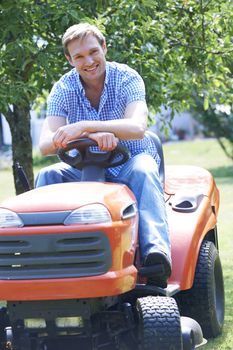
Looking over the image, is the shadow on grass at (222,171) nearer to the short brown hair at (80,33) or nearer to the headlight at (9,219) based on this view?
the short brown hair at (80,33)

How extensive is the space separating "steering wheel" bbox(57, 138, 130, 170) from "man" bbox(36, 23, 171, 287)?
0.12ft

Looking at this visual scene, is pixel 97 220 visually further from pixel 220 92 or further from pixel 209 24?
pixel 220 92

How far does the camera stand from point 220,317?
5.98 meters

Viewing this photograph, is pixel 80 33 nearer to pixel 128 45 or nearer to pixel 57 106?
pixel 57 106

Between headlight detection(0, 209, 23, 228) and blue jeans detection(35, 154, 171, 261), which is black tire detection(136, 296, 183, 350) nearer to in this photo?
blue jeans detection(35, 154, 171, 261)

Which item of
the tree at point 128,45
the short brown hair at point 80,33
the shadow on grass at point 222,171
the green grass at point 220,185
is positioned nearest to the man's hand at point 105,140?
the short brown hair at point 80,33

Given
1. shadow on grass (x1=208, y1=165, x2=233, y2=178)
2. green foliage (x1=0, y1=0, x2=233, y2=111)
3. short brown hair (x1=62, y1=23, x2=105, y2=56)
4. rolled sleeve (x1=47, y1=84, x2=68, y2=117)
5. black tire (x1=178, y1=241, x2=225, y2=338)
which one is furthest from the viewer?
shadow on grass (x1=208, y1=165, x2=233, y2=178)

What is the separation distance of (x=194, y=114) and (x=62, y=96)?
20.4 metres

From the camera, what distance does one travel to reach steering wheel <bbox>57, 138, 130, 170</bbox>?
4961mm

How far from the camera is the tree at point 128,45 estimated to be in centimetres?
714

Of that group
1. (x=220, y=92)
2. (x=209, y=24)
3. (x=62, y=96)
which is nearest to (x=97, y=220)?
(x=62, y=96)

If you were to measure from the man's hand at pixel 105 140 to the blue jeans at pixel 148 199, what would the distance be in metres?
0.20

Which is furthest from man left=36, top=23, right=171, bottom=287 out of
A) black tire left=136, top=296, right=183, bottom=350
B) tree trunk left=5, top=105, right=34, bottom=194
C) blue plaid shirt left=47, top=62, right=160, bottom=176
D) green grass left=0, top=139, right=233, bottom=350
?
tree trunk left=5, top=105, right=34, bottom=194

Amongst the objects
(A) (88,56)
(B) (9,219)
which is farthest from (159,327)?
(A) (88,56)
